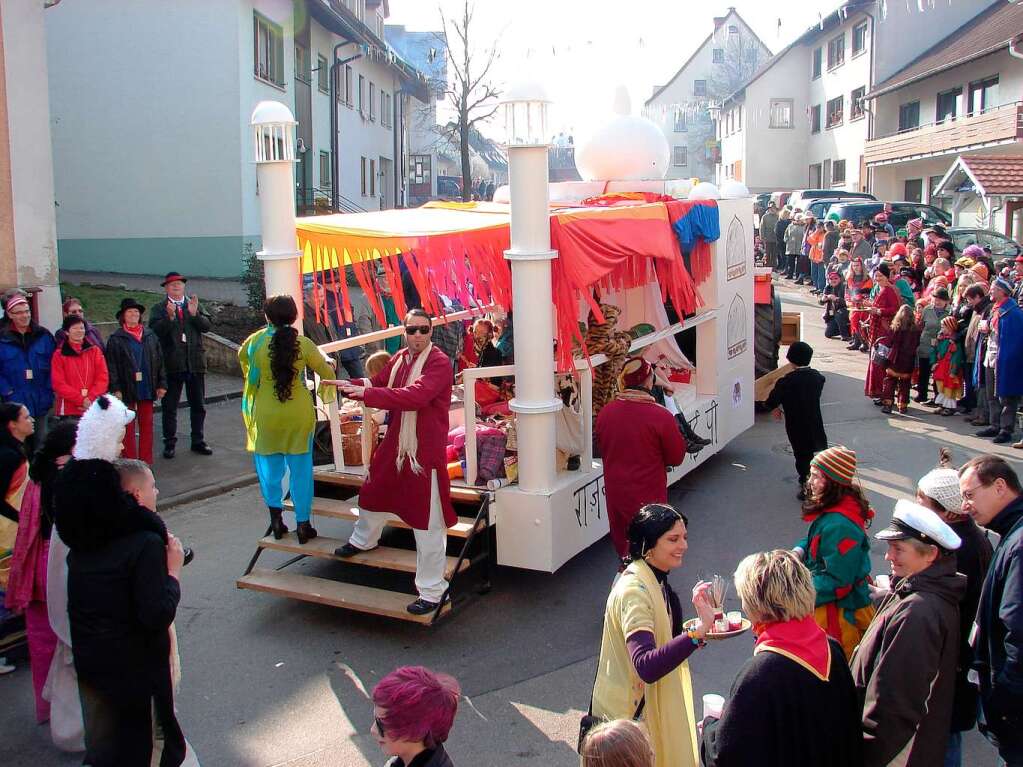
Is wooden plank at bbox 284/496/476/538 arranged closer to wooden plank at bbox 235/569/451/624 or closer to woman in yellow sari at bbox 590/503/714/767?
wooden plank at bbox 235/569/451/624

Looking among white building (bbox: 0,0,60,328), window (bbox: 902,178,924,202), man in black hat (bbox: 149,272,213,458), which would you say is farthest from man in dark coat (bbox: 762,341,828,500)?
window (bbox: 902,178,924,202)

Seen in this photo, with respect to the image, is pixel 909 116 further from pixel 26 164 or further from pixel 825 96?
pixel 26 164

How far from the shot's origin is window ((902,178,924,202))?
33.5 metres

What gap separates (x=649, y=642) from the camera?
3.37 m

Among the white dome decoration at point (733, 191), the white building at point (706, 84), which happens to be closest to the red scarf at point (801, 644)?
the white dome decoration at point (733, 191)

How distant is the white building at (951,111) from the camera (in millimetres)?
25609

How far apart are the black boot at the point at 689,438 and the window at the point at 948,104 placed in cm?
2738

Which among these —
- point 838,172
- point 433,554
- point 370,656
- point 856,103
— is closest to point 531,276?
point 433,554

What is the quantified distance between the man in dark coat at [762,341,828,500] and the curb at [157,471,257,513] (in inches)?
206

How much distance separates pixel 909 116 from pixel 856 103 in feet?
10.1

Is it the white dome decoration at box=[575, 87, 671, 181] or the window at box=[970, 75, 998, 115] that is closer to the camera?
the white dome decoration at box=[575, 87, 671, 181]

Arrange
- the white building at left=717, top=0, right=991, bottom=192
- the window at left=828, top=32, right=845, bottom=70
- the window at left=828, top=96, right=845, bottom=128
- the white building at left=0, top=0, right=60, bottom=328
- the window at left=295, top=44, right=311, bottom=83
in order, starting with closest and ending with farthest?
the white building at left=0, top=0, right=60, bottom=328
the window at left=295, top=44, right=311, bottom=83
the white building at left=717, top=0, right=991, bottom=192
the window at left=828, top=32, right=845, bottom=70
the window at left=828, top=96, right=845, bottom=128

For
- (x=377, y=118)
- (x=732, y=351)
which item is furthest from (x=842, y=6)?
(x=732, y=351)

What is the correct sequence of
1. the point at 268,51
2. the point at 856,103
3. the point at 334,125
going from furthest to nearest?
1. the point at 856,103
2. the point at 334,125
3. the point at 268,51
